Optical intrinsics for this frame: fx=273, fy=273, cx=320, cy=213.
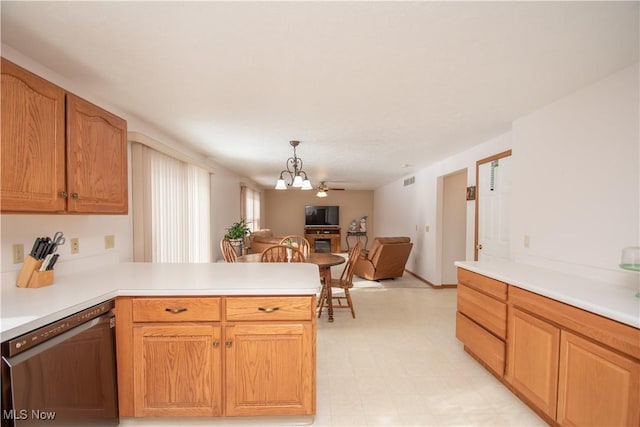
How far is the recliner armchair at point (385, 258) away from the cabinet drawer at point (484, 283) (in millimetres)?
2406

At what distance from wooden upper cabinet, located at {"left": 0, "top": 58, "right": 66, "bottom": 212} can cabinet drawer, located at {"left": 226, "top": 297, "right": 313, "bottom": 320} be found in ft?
3.54

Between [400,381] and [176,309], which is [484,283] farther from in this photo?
[176,309]

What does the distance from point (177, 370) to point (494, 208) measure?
3.40 meters

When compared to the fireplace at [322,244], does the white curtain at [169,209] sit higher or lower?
higher

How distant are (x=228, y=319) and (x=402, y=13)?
5.87 feet

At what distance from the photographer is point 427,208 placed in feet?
17.0

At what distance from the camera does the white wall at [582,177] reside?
1709 mm

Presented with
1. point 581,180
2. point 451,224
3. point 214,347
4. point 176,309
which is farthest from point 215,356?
point 451,224

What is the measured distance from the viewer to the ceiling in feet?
3.97

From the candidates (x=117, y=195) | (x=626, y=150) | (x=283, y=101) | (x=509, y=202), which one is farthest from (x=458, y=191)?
(x=117, y=195)

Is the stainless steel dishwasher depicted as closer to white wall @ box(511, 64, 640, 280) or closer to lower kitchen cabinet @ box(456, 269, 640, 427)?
lower kitchen cabinet @ box(456, 269, 640, 427)

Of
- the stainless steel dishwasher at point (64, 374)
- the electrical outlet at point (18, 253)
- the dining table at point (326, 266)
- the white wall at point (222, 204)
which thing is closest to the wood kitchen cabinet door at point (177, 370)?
the stainless steel dishwasher at point (64, 374)

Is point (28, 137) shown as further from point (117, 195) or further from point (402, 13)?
point (402, 13)

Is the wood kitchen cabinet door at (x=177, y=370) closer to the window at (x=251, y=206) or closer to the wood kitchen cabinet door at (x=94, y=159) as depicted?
the wood kitchen cabinet door at (x=94, y=159)
